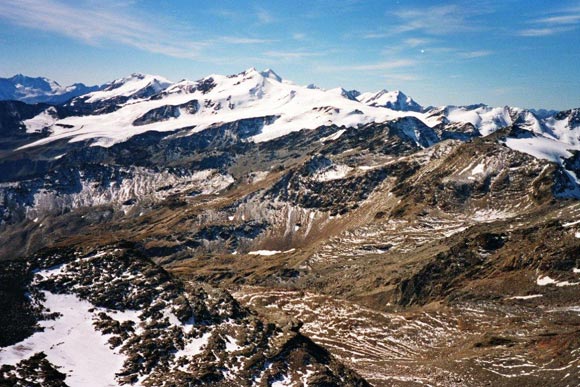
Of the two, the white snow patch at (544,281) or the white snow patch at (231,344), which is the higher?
the white snow patch at (231,344)

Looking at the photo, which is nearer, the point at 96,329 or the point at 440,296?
the point at 96,329

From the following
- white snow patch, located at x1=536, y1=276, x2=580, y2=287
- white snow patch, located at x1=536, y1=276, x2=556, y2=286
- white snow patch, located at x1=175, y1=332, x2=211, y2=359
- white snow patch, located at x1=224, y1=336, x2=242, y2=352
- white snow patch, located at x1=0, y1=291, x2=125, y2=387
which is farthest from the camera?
white snow patch, located at x1=536, y1=276, x2=556, y2=286

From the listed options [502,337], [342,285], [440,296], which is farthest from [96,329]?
[342,285]

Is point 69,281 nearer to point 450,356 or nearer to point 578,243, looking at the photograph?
point 450,356

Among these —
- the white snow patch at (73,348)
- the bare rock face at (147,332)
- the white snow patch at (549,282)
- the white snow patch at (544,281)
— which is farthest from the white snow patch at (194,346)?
the white snow patch at (544,281)

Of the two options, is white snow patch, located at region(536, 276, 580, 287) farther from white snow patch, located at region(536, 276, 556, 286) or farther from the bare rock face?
the bare rock face

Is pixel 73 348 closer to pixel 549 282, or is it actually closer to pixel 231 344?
pixel 231 344

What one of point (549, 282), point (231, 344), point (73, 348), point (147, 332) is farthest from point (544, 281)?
point (73, 348)

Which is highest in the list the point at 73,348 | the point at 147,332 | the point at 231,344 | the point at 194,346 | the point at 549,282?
the point at 147,332

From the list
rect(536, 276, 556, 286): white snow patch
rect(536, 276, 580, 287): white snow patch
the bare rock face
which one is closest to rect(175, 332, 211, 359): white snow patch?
the bare rock face

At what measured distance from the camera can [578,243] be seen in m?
116

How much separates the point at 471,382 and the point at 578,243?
69.6 metres

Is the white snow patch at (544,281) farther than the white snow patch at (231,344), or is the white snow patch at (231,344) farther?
the white snow patch at (544,281)

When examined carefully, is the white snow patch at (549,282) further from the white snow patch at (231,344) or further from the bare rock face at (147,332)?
the white snow patch at (231,344)
